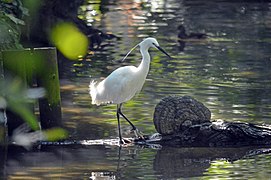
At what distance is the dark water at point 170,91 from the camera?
7.40 metres

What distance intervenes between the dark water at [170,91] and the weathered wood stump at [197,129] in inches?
5.5

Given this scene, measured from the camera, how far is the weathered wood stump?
26.6ft

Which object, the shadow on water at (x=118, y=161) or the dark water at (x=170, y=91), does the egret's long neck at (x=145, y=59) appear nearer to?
the dark water at (x=170, y=91)

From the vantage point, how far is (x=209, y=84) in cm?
1302

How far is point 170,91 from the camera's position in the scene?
12.2m

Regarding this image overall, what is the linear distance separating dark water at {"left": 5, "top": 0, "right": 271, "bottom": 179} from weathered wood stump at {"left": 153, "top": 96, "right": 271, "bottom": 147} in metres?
0.14

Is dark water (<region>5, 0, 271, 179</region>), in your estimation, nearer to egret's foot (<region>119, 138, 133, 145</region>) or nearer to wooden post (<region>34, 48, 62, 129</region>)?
egret's foot (<region>119, 138, 133, 145</region>)

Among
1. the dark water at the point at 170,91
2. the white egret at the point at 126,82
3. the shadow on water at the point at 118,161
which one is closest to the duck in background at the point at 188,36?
the dark water at the point at 170,91

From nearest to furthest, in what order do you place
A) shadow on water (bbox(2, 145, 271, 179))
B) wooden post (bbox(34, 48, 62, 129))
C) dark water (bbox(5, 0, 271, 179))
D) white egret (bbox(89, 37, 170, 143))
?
shadow on water (bbox(2, 145, 271, 179))
dark water (bbox(5, 0, 271, 179))
wooden post (bbox(34, 48, 62, 129))
white egret (bbox(89, 37, 170, 143))

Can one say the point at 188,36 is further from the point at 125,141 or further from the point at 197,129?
the point at 197,129

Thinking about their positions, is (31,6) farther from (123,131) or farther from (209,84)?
(209,84)

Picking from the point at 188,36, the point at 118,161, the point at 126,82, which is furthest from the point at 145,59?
the point at 188,36

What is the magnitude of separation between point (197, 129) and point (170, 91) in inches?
162

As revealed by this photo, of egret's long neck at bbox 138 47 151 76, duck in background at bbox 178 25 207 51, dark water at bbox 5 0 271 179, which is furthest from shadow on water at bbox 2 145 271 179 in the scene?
duck in background at bbox 178 25 207 51
